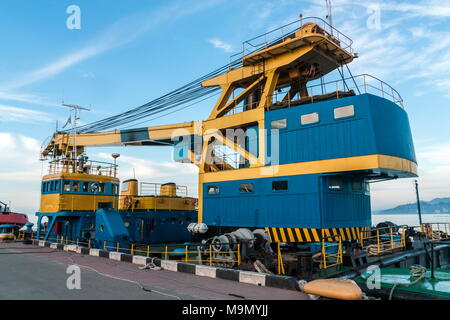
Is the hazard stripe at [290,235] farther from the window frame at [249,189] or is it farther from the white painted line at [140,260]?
the white painted line at [140,260]

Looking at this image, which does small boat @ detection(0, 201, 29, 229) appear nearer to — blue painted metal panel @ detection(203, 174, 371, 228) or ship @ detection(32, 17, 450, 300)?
ship @ detection(32, 17, 450, 300)

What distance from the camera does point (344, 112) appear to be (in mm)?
14234

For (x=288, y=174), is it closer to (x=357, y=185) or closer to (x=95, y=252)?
(x=357, y=185)

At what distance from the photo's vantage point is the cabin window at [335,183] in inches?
576

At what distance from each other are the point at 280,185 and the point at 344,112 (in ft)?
14.2

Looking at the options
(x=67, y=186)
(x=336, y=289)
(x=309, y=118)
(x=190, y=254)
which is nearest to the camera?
(x=336, y=289)

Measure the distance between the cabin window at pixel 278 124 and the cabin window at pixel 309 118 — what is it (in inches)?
35.0

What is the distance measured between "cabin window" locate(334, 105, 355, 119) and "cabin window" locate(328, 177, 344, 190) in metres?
2.79

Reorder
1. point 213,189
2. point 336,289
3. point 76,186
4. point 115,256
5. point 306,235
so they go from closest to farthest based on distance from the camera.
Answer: point 336,289, point 306,235, point 115,256, point 213,189, point 76,186

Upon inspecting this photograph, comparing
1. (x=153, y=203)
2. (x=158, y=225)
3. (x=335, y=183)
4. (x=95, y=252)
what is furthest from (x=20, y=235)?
(x=335, y=183)
